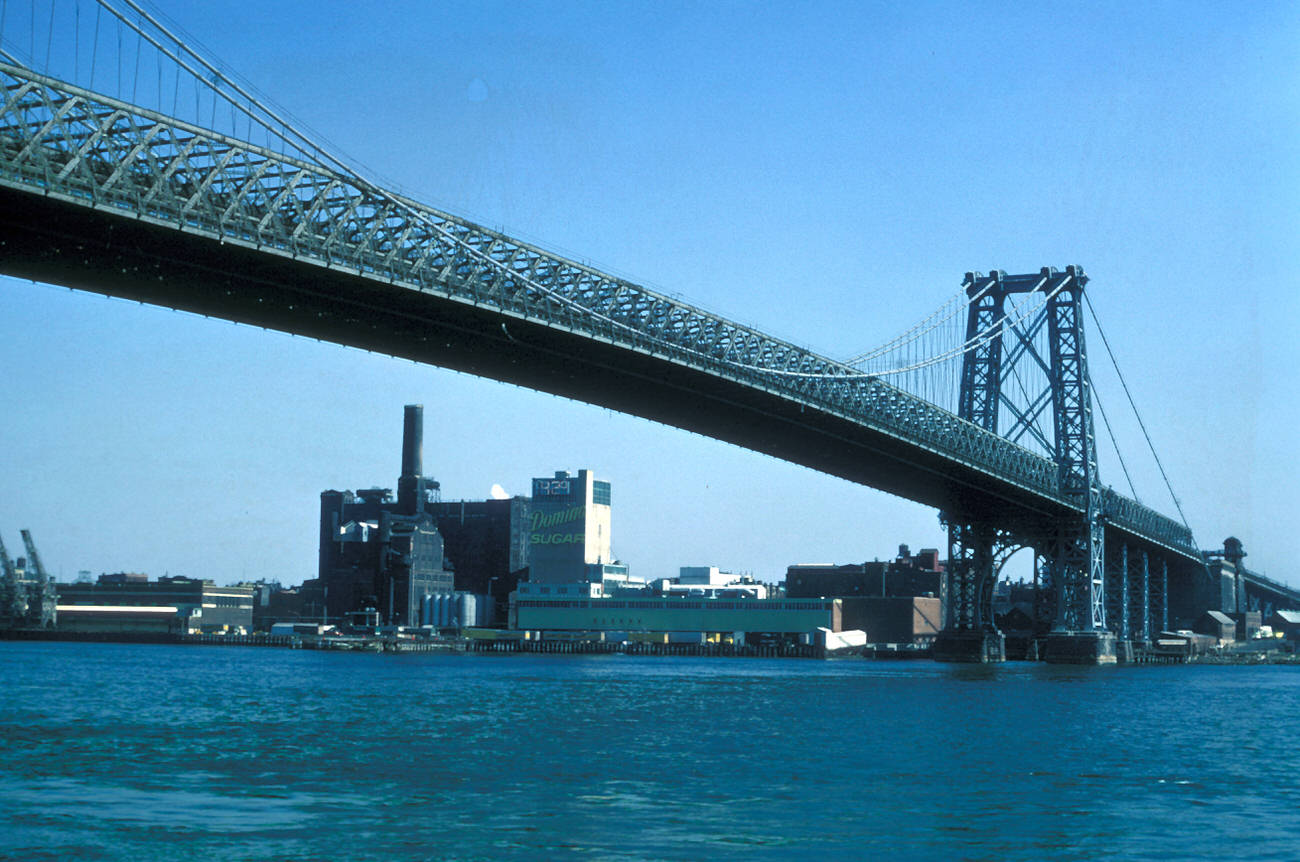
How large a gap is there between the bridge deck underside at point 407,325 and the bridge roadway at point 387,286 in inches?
3.8

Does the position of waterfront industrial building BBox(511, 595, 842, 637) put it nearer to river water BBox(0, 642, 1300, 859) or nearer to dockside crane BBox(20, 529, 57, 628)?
dockside crane BBox(20, 529, 57, 628)

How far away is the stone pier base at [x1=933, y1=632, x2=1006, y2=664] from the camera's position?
334ft

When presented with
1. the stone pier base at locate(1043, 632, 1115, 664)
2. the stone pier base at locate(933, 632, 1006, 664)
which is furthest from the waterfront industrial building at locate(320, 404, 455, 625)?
the stone pier base at locate(1043, 632, 1115, 664)

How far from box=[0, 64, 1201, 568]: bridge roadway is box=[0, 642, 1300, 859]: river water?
1352cm

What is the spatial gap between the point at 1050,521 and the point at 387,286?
2449 inches

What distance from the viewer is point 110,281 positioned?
48031 mm

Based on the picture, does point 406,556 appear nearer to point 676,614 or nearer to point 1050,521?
point 676,614

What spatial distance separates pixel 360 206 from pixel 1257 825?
35.7 meters

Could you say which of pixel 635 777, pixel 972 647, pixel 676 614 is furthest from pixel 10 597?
pixel 635 777

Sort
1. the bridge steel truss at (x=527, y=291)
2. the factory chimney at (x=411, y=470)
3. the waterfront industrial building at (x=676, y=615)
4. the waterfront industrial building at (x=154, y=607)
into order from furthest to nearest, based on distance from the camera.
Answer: the waterfront industrial building at (x=154, y=607) < the factory chimney at (x=411, y=470) < the waterfront industrial building at (x=676, y=615) < the bridge steel truss at (x=527, y=291)

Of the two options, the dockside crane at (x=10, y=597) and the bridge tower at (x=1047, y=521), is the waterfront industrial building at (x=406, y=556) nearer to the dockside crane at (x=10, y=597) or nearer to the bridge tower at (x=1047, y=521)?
the dockside crane at (x=10, y=597)

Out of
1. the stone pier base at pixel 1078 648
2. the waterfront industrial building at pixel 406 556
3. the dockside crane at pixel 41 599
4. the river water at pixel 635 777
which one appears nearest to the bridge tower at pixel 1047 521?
the stone pier base at pixel 1078 648

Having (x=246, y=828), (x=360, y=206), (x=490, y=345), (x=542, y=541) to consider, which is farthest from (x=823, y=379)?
(x=542, y=541)

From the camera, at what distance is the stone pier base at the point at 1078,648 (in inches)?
3898
